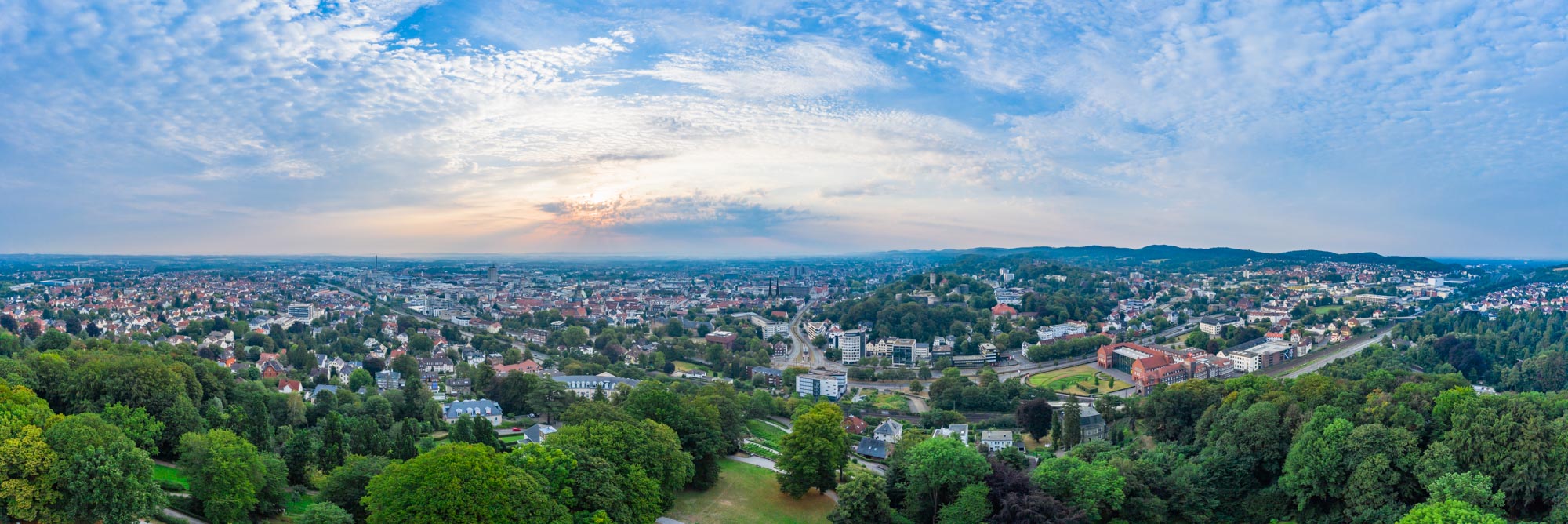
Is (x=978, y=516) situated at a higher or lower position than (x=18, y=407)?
lower

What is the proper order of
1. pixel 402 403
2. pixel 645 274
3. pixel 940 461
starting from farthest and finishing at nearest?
pixel 645 274, pixel 402 403, pixel 940 461

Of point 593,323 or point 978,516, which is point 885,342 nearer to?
point 593,323

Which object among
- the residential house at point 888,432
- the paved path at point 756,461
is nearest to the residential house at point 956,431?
the residential house at point 888,432

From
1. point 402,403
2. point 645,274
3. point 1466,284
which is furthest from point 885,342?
point 645,274

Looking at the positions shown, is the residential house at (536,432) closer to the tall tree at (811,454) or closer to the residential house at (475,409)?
the residential house at (475,409)

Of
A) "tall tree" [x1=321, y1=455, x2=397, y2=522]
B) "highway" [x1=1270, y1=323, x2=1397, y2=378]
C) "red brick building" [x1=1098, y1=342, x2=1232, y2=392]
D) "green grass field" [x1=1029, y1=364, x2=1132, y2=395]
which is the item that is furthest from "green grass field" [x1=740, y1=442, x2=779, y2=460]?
"highway" [x1=1270, y1=323, x2=1397, y2=378]

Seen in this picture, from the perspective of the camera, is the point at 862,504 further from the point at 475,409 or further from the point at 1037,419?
the point at 475,409
